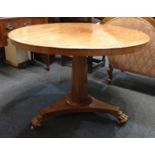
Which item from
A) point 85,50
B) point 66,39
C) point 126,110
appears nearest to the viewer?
point 85,50

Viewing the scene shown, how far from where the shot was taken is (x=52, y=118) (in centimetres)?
174

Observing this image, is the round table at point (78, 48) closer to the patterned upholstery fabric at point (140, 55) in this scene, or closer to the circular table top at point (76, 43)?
the circular table top at point (76, 43)

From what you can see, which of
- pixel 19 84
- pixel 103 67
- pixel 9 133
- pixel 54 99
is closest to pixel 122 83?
pixel 103 67

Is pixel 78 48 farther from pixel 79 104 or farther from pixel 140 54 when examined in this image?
pixel 140 54

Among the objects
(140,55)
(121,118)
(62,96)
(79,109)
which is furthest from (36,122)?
(140,55)

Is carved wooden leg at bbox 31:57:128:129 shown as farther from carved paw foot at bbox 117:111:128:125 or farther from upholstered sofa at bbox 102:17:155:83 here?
upholstered sofa at bbox 102:17:155:83

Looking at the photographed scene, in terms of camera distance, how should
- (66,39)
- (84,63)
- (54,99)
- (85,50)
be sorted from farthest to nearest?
(54,99) < (84,63) < (66,39) < (85,50)

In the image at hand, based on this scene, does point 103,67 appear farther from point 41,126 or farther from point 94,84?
point 41,126

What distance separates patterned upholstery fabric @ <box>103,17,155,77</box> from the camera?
6.41 feet

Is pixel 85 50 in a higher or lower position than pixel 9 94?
higher

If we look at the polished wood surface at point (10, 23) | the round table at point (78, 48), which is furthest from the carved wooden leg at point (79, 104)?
the polished wood surface at point (10, 23)

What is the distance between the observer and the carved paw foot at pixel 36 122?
1591 mm

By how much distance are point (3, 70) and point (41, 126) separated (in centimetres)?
140

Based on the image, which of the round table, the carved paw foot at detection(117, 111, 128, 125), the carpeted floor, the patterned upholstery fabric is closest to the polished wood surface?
the carpeted floor
